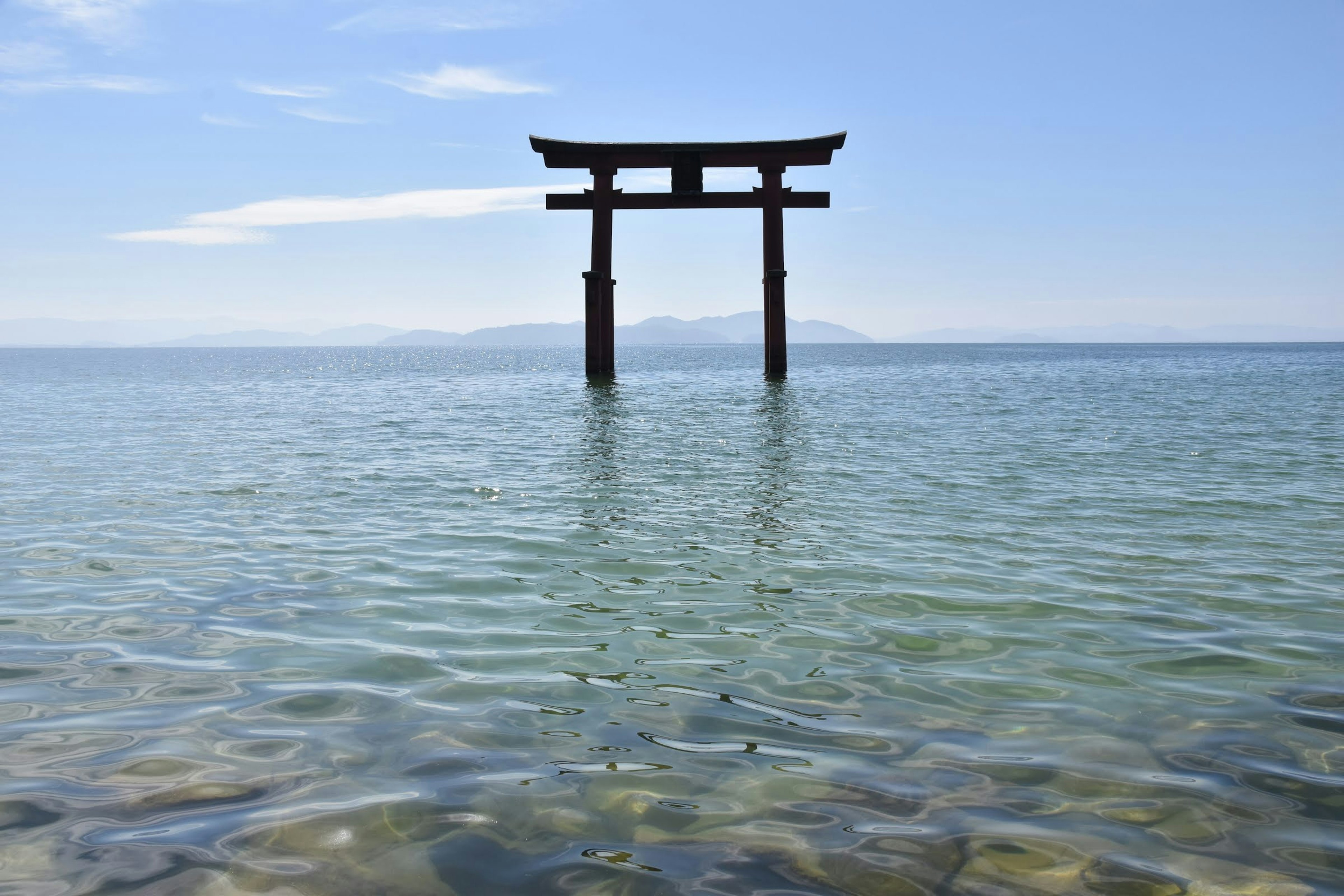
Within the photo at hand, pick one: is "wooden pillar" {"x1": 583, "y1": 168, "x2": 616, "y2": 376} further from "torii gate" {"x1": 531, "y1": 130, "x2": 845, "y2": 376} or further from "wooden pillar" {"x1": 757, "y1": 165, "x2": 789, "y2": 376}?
"wooden pillar" {"x1": 757, "y1": 165, "x2": 789, "y2": 376}

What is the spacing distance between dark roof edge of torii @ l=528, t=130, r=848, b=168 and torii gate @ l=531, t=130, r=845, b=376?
0.06 ft

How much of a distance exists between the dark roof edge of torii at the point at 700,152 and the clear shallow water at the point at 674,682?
47.8 ft

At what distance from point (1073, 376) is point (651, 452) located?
34.6m

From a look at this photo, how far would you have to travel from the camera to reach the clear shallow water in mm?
2381

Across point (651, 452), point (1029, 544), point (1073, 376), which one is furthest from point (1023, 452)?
point (1073, 376)

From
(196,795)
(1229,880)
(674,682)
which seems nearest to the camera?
(1229,880)

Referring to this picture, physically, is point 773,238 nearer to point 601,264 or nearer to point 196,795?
point 601,264

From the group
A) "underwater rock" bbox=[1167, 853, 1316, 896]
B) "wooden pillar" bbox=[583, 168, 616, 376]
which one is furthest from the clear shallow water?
"wooden pillar" bbox=[583, 168, 616, 376]

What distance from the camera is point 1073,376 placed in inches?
1590

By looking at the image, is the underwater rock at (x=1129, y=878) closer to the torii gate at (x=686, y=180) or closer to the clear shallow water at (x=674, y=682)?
the clear shallow water at (x=674, y=682)

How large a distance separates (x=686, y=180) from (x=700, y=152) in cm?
80

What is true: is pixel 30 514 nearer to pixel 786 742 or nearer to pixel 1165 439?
pixel 786 742

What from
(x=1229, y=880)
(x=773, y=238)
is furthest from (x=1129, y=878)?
(x=773, y=238)

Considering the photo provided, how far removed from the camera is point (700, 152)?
2234cm
